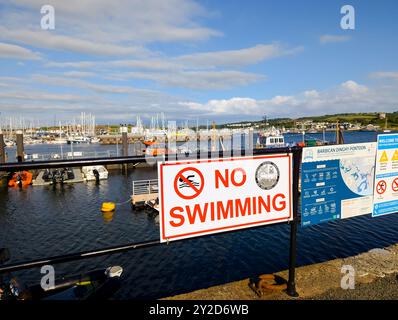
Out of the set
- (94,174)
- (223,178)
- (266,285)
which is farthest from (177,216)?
(94,174)

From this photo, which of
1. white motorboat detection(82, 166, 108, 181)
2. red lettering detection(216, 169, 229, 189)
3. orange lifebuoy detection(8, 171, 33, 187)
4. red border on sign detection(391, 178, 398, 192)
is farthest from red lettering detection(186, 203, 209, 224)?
orange lifebuoy detection(8, 171, 33, 187)

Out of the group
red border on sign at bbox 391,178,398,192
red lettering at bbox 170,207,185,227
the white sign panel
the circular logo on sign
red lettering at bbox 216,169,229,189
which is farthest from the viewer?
red border on sign at bbox 391,178,398,192

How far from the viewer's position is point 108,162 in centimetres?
296

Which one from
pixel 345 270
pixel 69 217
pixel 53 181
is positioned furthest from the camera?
pixel 53 181

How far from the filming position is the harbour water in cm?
1500

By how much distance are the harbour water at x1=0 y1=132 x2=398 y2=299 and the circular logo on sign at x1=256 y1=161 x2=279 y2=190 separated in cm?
763

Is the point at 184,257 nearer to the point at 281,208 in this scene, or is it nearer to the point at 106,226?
the point at 106,226

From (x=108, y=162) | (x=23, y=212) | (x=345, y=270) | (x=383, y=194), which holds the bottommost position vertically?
(x=23, y=212)

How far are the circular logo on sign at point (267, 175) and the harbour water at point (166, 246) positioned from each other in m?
7.63

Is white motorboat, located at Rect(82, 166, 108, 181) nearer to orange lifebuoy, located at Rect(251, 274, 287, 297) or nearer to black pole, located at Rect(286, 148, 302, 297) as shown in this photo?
orange lifebuoy, located at Rect(251, 274, 287, 297)

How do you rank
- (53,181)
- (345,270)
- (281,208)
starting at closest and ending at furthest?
(281,208) < (345,270) < (53,181)

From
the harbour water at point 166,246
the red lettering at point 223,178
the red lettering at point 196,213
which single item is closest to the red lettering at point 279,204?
the red lettering at point 223,178
